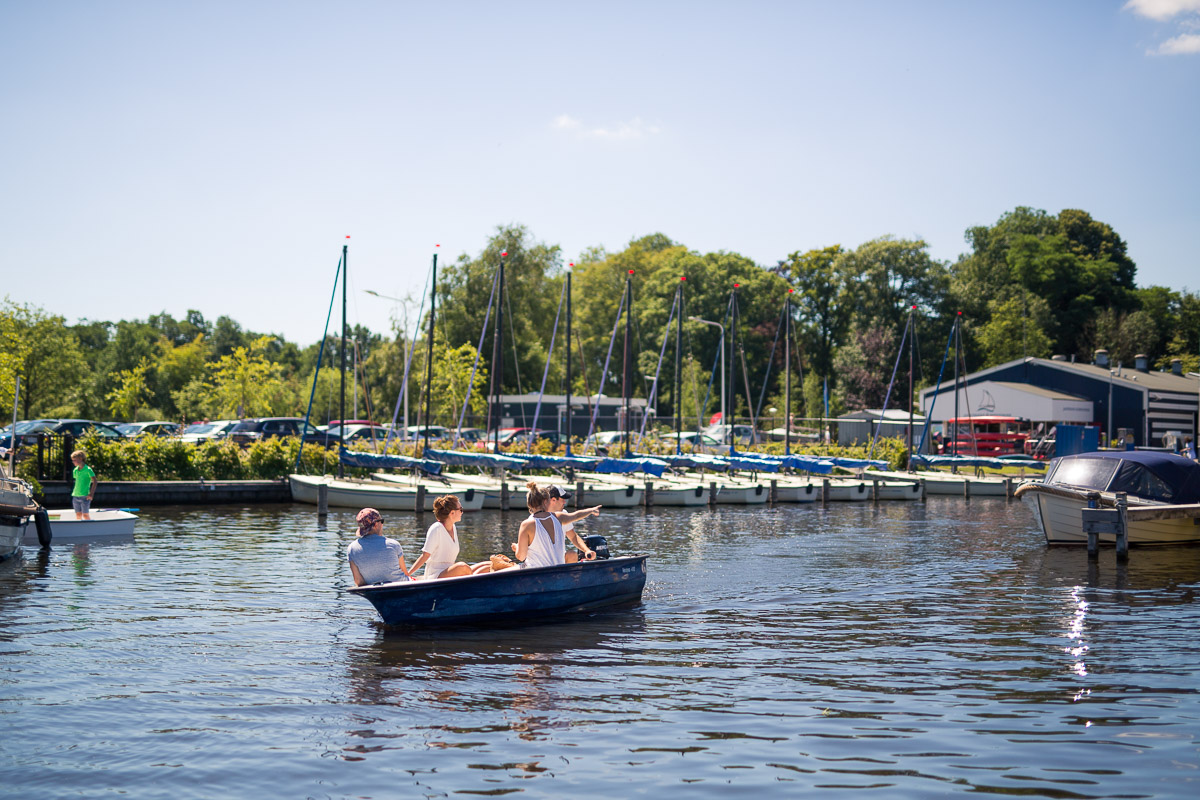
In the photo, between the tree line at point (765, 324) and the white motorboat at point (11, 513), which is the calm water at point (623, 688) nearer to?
the white motorboat at point (11, 513)

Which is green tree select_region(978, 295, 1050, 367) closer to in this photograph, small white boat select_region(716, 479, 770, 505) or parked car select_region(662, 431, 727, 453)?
parked car select_region(662, 431, 727, 453)

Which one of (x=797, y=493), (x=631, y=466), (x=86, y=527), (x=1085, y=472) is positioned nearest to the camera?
(x=86, y=527)

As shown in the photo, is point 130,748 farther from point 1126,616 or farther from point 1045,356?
point 1045,356

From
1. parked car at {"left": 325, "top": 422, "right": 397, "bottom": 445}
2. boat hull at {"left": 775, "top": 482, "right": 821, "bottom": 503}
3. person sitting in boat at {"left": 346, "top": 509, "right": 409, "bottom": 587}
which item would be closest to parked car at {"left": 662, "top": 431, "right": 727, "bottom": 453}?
boat hull at {"left": 775, "top": 482, "right": 821, "bottom": 503}

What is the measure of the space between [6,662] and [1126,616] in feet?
52.6

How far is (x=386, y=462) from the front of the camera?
37438mm

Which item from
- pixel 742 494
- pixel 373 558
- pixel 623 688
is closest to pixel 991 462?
pixel 742 494

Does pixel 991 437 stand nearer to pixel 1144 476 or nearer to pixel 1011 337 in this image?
pixel 1011 337

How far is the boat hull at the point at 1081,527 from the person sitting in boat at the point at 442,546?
15.4 meters

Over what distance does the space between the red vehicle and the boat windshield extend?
34.6 metres

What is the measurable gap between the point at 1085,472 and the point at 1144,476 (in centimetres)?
133

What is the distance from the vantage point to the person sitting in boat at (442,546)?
46.7 ft

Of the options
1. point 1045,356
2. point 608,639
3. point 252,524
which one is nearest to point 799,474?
point 252,524

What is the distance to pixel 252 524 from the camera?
98.1 ft
